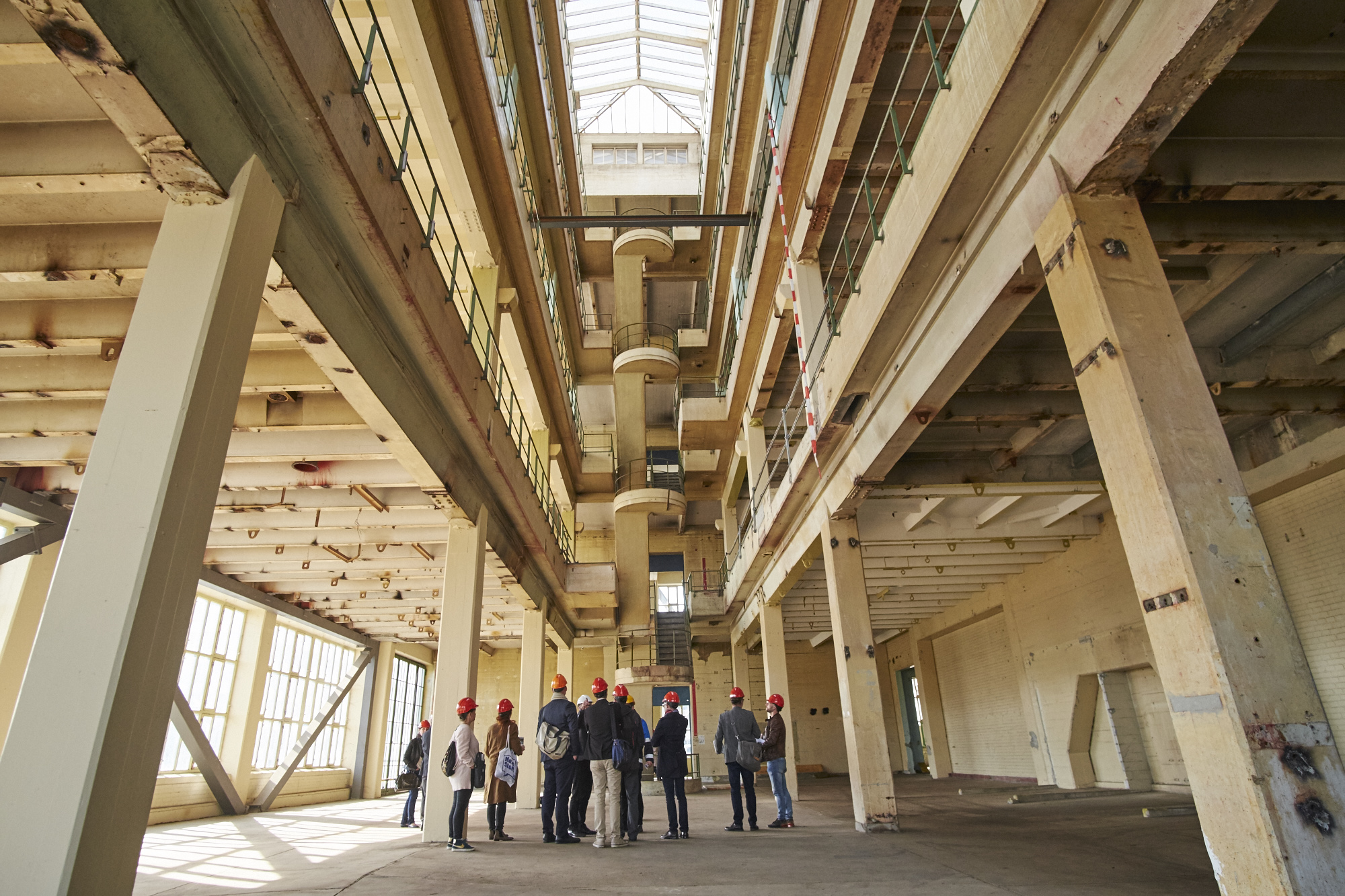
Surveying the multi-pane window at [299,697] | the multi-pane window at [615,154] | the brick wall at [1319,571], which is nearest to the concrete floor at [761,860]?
the brick wall at [1319,571]

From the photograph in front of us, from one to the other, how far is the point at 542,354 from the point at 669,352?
3752 millimetres

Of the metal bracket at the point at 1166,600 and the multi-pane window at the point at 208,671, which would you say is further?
the multi-pane window at the point at 208,671

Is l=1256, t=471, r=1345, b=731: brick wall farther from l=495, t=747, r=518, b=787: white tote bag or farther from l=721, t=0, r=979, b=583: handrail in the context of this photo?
l=495, t=747, r=518, b=787: white tote bag

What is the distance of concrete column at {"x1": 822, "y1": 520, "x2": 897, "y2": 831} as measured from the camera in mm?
9406

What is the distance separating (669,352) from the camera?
19.9 meters

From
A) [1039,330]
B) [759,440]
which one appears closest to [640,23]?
[759,440]

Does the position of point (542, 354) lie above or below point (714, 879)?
above

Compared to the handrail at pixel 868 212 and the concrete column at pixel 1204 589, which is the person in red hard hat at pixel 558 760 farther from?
the concrete column at pixel 1204 589

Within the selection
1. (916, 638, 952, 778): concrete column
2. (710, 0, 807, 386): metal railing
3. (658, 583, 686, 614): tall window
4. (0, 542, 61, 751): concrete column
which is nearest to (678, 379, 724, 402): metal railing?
(710, 0, 807, 386): metal railing

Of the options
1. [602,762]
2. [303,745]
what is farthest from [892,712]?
[602,762]

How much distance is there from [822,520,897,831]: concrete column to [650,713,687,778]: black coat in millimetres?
2158

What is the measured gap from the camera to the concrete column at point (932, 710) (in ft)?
72.8

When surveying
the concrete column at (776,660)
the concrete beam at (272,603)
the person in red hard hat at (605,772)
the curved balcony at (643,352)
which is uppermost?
Result: the curved balcony at (643,352)

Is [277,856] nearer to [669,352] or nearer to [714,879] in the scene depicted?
[714,879]
